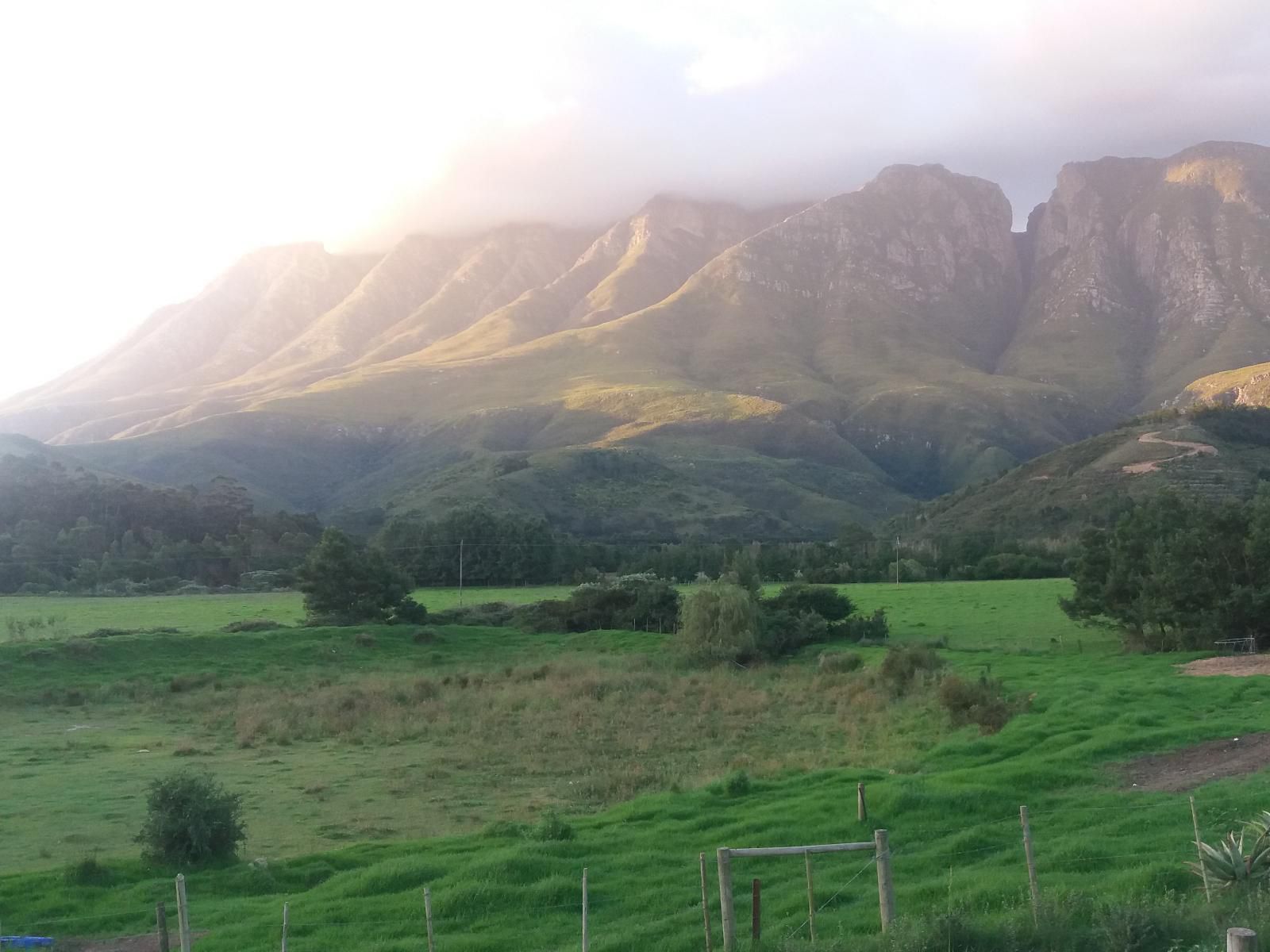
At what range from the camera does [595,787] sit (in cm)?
2658

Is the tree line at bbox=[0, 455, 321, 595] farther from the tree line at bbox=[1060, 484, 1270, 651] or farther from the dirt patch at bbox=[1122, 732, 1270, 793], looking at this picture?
the dirt patch at bbox=[1122, 732, 1270, 793]

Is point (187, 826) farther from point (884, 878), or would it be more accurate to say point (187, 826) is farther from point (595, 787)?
point (884, 878)

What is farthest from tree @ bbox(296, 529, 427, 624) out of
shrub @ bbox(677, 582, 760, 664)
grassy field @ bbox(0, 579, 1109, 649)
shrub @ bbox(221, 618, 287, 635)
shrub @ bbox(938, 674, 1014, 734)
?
shrub @ bbox(938, 674, 1014, 734)

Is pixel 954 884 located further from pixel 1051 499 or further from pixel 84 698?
pixel 1051 499

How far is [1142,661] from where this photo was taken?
36.3 m

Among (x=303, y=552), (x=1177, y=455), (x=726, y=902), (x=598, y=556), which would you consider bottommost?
(x=726, y=902)

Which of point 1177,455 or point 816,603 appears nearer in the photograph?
point 816,603

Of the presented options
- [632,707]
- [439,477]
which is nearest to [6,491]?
[439,477]

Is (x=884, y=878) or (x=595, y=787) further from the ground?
(x=884, y=878)

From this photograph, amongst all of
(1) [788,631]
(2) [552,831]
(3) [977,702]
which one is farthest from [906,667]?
(2) [552,831]

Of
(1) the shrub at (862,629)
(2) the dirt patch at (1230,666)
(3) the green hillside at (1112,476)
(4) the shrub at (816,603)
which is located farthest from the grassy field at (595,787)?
(3) the green hillside at (1112,476)

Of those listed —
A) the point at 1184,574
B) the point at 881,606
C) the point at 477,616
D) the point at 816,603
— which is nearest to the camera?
the point at 1184,574

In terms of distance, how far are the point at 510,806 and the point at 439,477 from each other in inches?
5552

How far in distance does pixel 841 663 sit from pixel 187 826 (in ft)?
110
